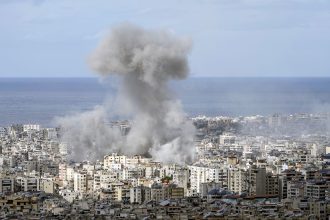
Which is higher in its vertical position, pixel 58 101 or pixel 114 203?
pixel 58 101

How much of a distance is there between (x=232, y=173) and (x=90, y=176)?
3.40m

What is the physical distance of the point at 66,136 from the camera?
3709cm

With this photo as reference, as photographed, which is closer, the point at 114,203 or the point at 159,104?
the point at 114,203

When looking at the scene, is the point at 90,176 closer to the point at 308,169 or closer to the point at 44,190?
the point at 44,190

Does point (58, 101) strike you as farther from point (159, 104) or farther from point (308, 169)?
point (308, 169)

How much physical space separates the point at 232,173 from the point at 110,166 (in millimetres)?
4303

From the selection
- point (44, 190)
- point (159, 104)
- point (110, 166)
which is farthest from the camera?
point (159, 104)

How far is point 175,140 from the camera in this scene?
109ft

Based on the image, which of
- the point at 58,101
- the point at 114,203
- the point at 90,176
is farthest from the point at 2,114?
the point at 114,203

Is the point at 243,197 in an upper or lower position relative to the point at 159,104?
lower

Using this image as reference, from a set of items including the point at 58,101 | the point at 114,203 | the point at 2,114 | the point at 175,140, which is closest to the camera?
the point at 114,203

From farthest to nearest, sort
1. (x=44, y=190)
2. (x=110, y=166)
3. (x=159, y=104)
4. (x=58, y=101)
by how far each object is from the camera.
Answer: (x=58, y=101) < (x=159, y=104) < (x=110, y=166) < (x=44, y=190)

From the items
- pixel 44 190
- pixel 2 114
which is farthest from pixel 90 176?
pixel 2 114

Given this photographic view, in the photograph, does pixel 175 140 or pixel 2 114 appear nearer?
pixel 175 140
